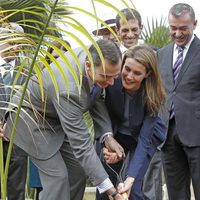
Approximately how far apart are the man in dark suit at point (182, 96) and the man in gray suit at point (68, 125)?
2.98 ft

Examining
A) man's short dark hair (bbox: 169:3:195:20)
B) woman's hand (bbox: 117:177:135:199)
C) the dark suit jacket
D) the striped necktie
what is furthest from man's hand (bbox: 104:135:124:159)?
man's short dark hair (bbox: 169:3:195:20)

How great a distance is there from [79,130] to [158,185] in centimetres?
219

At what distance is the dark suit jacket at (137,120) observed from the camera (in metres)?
5.65

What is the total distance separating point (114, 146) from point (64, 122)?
0.68 m

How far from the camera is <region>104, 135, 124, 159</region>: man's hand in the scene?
5629 mm

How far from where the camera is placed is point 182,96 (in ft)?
20.9

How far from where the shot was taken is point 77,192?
6121mm

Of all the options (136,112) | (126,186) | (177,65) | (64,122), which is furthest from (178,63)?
(64,122)

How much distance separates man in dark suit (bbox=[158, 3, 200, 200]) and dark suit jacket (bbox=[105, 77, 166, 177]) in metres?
0.56

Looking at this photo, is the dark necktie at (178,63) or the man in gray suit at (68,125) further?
the dark necktie at (178,63)

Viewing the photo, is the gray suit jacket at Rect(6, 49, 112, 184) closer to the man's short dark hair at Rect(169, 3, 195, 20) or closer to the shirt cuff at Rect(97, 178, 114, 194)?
the shirt cuff at Rect(97, 178, 114, 194)

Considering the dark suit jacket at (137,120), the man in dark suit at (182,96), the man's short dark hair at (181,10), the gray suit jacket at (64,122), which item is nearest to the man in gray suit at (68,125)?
the gray suit jacket at (64,122)

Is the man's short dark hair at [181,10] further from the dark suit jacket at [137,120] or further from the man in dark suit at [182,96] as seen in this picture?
the dark suit jacket at [137,120]

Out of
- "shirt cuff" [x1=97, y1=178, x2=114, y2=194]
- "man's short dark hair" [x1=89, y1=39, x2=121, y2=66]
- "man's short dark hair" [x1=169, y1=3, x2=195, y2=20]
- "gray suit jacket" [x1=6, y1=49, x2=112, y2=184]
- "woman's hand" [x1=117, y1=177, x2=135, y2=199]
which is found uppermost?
"man's short dark hair" [x1=169, y1=3, x2=195, y2=20]
